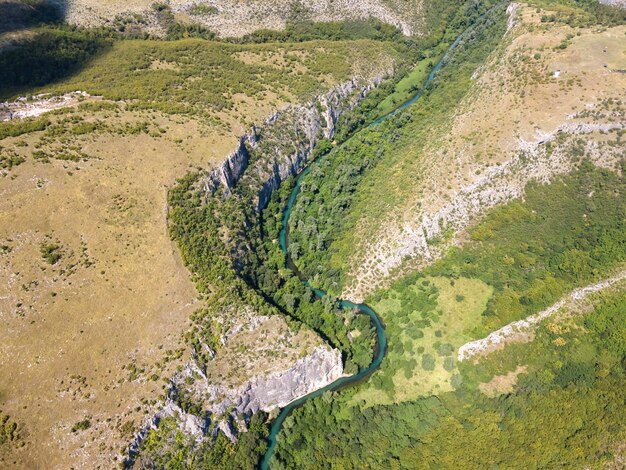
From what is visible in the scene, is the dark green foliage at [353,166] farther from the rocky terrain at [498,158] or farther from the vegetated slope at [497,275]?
the rocky terrain at [498,158]

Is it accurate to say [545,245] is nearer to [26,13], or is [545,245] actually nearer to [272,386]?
[272,386]

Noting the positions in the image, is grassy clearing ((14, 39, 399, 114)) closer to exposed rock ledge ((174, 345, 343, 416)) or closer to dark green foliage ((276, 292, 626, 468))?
exposed rock ledge ((174, 345, 343, 416))

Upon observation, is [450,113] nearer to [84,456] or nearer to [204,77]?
[204,77]

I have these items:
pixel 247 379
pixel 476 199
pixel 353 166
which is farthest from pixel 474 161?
pixel 247 379

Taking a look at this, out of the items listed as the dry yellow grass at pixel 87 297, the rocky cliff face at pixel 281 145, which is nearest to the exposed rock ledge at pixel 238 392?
→ the dry yellow grass at pixel 87 297

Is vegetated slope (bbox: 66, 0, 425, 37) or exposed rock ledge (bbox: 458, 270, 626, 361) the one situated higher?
vegetated slope (bbox: 66, 0, 425, 37)

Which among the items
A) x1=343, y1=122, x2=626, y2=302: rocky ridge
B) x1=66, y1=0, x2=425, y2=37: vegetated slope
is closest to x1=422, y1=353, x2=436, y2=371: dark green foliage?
x1=343, y1=122, x2=626, y2=302: rocky ridge
